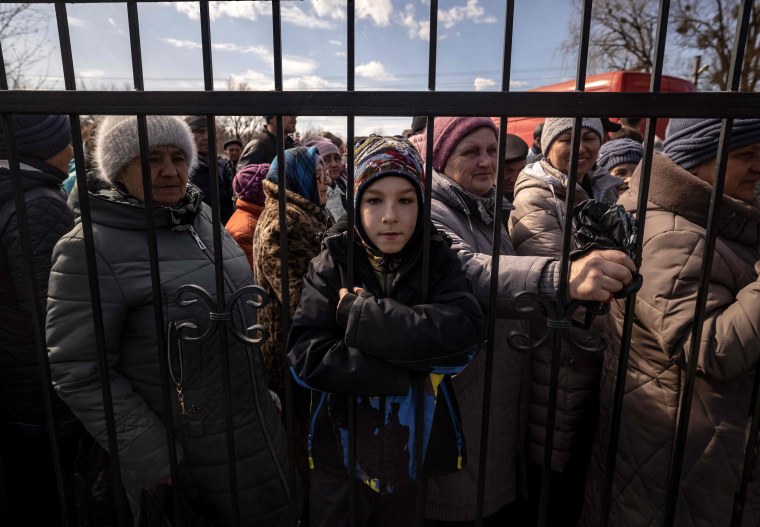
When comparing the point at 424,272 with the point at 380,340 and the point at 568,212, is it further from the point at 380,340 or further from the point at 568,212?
the point at 568,212

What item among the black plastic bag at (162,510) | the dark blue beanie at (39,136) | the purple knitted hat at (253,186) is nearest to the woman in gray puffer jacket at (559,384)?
the black plastic bag at (162,510)

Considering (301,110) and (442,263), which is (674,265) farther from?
(301,110)

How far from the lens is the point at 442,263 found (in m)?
1.28

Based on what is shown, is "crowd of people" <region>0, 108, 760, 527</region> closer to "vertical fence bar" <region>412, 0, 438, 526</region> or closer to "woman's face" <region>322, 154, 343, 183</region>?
"vertical fence bar" <region>412, 0, 438, 526</region>

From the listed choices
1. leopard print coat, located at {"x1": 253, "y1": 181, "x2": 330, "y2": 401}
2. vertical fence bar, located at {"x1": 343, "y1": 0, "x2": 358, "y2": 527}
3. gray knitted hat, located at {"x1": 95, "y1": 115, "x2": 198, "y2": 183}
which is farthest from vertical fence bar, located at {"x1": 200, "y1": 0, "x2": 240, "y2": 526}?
leopard print coat, located at {"x1": 253, "y1": 181, "x2": 330, "y2": 401}

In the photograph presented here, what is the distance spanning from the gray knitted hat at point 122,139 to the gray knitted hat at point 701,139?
1.70m

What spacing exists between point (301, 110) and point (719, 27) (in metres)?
15.9

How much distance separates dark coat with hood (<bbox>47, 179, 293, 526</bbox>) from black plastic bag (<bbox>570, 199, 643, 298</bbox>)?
986 mm

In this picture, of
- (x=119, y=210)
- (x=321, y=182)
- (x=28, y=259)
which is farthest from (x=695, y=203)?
(x=28, y=259)

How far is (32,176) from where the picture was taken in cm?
181

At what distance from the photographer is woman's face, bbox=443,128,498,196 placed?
5.93 feet

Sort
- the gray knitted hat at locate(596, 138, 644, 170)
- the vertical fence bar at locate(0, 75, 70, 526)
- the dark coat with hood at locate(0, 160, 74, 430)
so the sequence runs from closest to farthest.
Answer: the vertical fence bar at locate(0, 75, 70, 526) → the dark coat with hood at locate(0, 160, 74, 430) → the gray knitted hat at locate(596, 138, 644, 170)

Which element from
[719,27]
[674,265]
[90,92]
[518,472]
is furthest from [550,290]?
[719,27]

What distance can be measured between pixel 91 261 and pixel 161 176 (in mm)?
429
